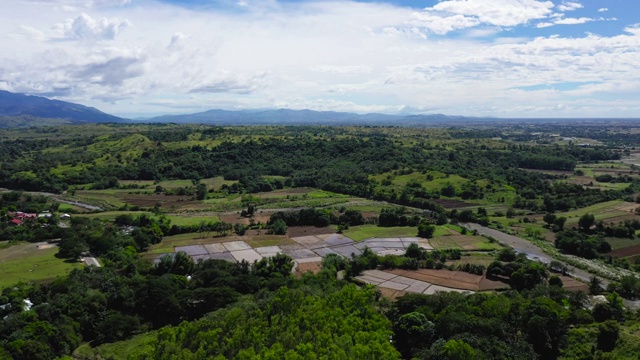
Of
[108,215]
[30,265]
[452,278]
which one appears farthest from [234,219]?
[452,278]

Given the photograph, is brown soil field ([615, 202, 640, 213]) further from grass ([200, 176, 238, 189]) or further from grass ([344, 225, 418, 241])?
grass ([200, 176, 238, 189])

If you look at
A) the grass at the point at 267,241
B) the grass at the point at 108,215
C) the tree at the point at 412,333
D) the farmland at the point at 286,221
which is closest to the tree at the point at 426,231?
the farmland at the point at 286,221

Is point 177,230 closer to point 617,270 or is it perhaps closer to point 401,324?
point 401,324

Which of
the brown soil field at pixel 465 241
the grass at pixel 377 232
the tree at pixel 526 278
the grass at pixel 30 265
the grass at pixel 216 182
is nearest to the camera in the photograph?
the tree at pixel 526 278

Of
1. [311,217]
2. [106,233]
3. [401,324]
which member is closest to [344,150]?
[311,217]

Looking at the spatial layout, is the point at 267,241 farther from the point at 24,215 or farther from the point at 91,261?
the point at 24,215

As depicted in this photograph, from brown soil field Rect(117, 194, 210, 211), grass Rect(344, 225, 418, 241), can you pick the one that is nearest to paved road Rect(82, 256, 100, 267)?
brown soil field Rect(117, 194, 210, 211)

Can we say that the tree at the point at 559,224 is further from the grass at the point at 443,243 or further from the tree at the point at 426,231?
the tree at the point at 426,231
